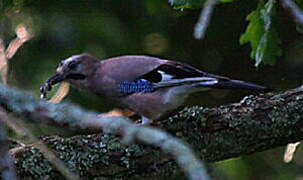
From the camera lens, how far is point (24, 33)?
183 inches

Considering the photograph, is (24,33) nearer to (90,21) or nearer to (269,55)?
(90,21)

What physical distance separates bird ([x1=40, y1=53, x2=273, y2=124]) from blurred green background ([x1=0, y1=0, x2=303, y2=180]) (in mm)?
529

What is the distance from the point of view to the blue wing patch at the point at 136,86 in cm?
416

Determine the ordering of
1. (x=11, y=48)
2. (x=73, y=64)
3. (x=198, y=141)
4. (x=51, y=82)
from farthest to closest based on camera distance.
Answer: (x=73, y=64) → (x=51, y=82) → (x=11, y=48) → (x=198, y=141)

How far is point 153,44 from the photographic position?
5336 mm

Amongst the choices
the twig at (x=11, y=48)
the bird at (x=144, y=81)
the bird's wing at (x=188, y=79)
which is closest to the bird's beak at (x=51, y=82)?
the bird at (x=144, y=81)

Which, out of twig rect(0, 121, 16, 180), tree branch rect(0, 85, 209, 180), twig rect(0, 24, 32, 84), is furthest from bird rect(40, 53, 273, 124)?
twig rect(0, 121, 16, 180)

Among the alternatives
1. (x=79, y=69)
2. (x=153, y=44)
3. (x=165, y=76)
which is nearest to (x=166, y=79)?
(x=165, y=76)

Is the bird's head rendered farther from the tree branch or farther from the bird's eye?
the tree branch

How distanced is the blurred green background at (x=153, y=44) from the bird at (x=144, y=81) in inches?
20.8

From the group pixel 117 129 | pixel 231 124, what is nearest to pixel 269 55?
pixel 231 124

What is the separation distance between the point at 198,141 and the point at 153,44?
1947 millimetres

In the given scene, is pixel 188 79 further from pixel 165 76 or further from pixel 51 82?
pixel 51 82

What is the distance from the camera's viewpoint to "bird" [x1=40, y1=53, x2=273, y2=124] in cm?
402
